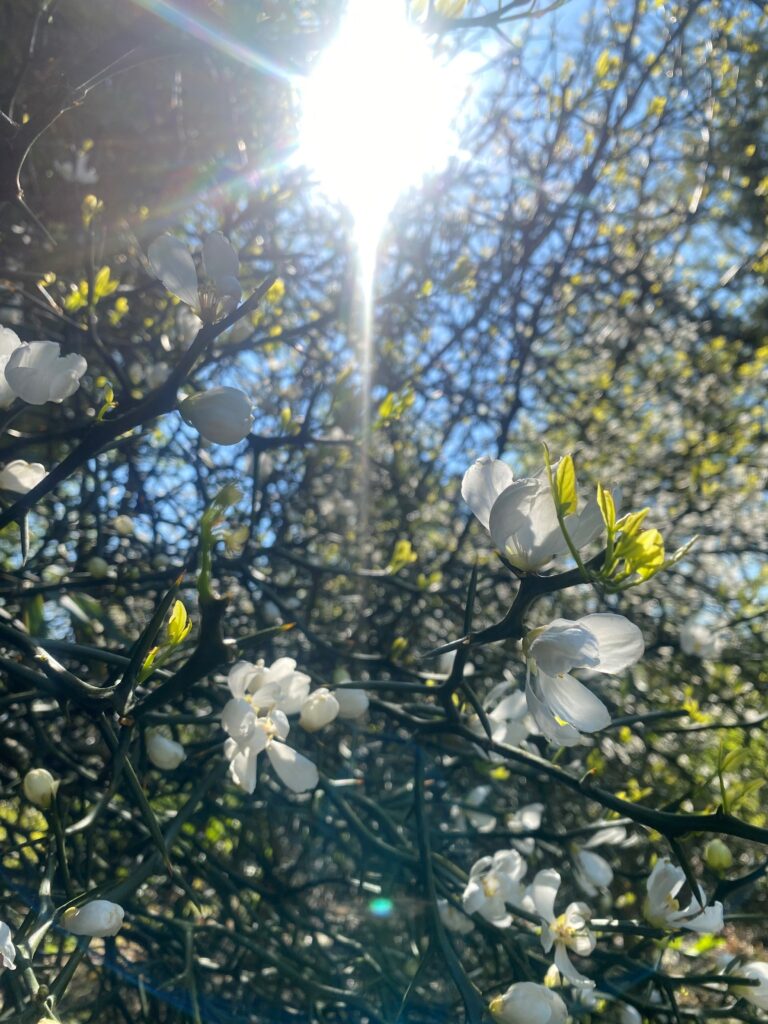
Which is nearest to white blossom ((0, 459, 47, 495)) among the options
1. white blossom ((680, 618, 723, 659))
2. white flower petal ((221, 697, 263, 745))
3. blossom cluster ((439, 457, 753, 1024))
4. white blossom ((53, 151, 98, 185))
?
white flower petal ((221, 697, 263, 745))

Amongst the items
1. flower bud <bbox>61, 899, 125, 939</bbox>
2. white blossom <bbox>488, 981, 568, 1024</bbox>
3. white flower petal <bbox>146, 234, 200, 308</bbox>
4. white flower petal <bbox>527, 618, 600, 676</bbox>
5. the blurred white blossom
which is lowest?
white blossom <bbox>488, 981, 568, 1024</bbox>

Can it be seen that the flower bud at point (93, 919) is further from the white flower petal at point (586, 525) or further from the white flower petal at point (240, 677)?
the white flower petal at point (586, 525)

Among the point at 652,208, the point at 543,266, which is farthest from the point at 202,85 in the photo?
the point at 652,208

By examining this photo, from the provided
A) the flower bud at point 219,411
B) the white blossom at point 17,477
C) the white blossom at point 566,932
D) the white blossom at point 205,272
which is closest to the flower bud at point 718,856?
the white blossom at point 566,932

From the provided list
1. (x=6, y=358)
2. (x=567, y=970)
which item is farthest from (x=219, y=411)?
(x=567, y=970)

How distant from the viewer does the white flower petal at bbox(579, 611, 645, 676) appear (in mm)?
781

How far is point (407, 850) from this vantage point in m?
1.25

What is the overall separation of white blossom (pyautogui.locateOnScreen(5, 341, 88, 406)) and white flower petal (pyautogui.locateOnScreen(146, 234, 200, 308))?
16cm

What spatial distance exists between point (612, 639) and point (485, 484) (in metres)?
0.22

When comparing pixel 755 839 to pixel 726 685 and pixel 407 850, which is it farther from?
pixel 726 685

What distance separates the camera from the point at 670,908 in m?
1.08

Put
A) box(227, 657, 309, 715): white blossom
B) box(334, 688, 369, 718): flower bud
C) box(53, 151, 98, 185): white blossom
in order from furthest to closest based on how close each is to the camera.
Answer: box(53, 151, 98, 185): white blossom, box(334, 688, 369, 718): flower bud, box(227, 657, 309, 715): white blossom

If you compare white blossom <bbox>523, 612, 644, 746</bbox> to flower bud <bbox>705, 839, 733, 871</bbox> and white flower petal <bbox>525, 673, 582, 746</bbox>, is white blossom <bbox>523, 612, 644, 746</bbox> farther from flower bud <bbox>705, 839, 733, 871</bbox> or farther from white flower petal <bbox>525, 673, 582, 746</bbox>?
flower bud <bbox>705, 839, 733, 871</bbox>

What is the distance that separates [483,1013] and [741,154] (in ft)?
13.4
